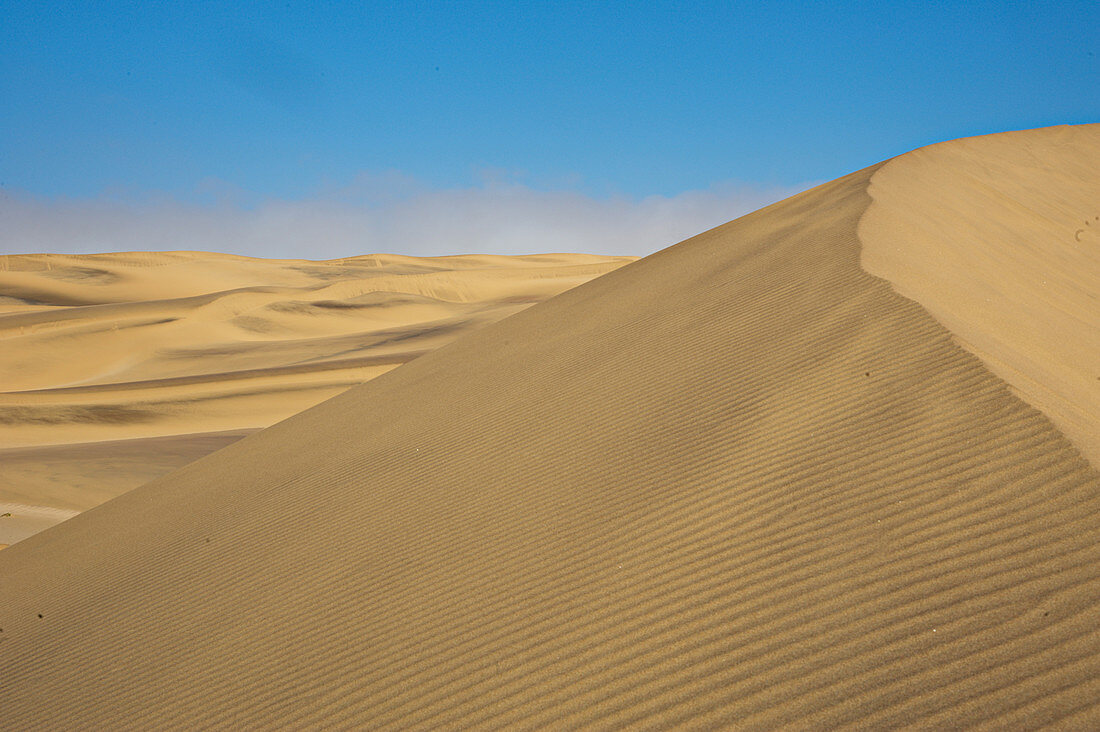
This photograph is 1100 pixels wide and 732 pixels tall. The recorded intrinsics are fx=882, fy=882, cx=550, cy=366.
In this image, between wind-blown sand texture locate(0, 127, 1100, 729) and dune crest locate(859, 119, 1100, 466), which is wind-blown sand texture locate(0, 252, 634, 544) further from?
dune crest locate(859, 119, 1100, 466)

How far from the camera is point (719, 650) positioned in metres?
3.56

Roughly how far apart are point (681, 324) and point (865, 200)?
3.79 m

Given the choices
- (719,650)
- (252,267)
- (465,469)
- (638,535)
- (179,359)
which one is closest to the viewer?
(719,650)

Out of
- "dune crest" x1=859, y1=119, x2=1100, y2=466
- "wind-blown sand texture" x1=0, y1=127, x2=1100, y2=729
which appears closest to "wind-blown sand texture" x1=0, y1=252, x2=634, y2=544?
"wind-blown sand texture" x1=0, y1=127, x2=1100, y2=729

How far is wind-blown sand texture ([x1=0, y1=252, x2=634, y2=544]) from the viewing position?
49.6 feet

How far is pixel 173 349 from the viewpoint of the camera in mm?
32562

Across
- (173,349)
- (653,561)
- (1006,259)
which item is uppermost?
(173,349)

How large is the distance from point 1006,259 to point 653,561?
7350mm

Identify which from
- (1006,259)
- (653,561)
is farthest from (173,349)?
(653,561)

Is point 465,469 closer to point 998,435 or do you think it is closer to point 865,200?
point 998,435

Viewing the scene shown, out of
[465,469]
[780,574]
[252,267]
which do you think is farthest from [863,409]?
[252,267]

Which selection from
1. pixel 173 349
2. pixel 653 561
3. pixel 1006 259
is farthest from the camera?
pixel 173 349

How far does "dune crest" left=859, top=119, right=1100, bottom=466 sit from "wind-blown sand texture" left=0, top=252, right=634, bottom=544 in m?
11.3

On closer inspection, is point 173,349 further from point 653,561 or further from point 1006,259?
point 653,561
